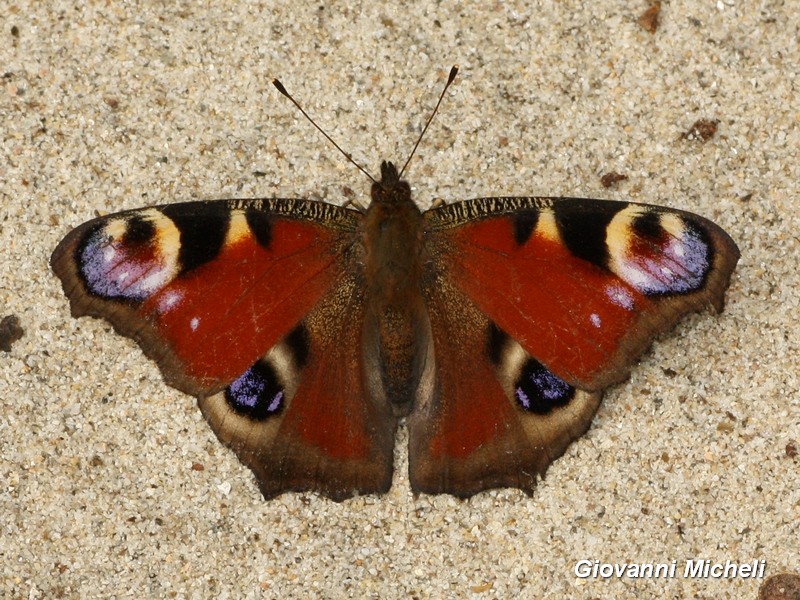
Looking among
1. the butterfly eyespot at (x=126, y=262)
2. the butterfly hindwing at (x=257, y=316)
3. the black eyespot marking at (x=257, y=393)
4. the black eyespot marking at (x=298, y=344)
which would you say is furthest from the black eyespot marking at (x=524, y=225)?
the butterfly eyespot at (x=126, y=262)

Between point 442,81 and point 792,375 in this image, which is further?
point 442,81

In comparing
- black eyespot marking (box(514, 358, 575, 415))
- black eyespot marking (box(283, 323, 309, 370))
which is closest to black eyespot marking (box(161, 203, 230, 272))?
black eyespot marking (box(283, 323, 309, 370))

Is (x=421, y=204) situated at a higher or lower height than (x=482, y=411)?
higher

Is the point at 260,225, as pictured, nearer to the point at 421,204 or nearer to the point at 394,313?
the point at 394,313

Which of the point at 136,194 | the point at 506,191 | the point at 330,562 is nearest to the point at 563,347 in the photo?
the point at 506,191

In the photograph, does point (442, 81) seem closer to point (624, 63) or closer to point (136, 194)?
point (624, 63)

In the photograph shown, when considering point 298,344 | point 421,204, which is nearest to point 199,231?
point 298,344
